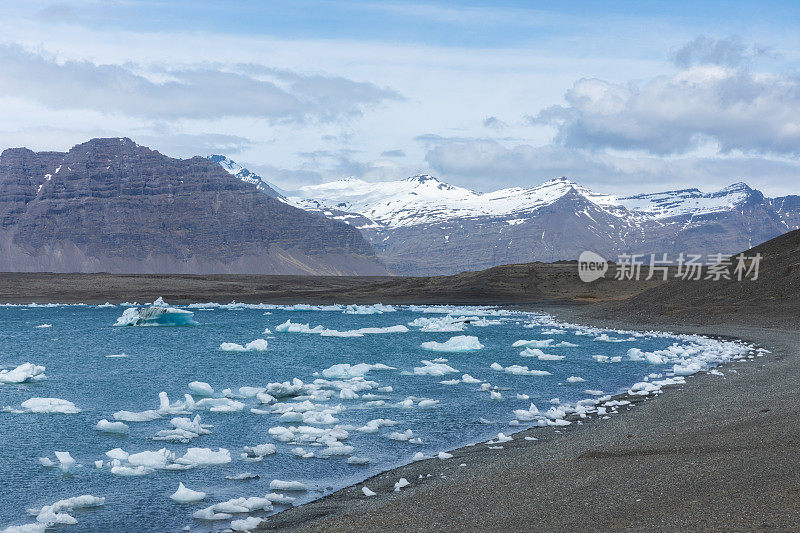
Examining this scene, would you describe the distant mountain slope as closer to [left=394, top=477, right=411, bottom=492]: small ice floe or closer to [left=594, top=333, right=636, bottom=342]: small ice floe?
[left=594, top=333, right=636, bottom=342]: small ice floe

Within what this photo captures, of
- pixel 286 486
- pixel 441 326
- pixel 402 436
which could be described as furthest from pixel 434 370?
pixel 441 326

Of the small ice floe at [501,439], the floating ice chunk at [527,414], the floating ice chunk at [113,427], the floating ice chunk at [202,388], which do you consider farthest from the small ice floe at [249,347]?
the small ice floe at [501,439]

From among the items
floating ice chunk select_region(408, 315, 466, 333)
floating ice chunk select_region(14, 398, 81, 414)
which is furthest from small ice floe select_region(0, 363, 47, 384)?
floating ice chunk select_region(408, 315, 466, 333)

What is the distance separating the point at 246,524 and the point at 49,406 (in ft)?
38.8

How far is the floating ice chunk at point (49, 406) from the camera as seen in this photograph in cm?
1997

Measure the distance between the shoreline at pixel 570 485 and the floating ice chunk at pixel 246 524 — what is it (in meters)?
0.15

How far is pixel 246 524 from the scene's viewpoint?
10.5 m

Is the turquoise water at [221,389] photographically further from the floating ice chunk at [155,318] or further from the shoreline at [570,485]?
the floating ice chunk at [155,318]

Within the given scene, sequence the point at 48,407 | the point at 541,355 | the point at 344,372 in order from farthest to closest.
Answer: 1. the point at 541,355
2. the point at 344,372
3. the point at 48,407

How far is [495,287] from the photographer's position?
92.4 meters

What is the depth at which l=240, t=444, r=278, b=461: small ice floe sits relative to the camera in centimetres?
1470

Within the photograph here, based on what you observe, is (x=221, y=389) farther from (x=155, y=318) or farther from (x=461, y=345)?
(x=155, y=318)

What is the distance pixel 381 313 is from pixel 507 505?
6324cm

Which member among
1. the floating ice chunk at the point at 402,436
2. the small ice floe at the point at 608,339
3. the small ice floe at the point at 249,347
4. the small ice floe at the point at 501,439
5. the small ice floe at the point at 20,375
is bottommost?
the small ice floe at the point at 20,375
